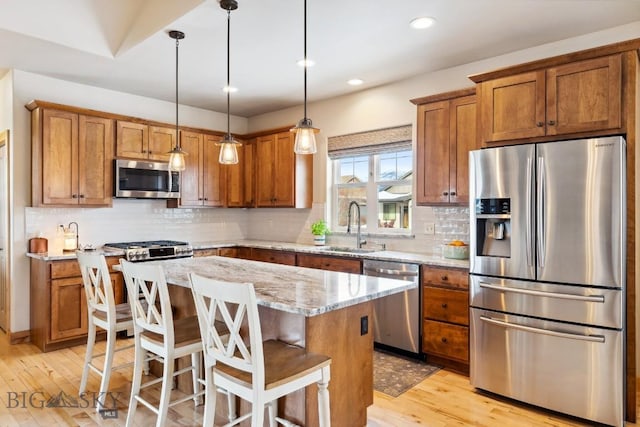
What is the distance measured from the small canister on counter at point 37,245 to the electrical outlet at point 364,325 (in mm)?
3361

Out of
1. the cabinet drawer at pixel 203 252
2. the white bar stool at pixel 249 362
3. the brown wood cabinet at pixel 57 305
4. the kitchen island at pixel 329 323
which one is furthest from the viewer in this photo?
the cabinet drawer at pixel 203 252

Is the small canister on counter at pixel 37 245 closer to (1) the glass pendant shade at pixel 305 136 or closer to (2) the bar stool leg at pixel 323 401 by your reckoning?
(1) the glass pendant shade at pixel 305 136

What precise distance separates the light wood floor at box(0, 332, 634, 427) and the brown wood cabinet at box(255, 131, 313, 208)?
2583 mm

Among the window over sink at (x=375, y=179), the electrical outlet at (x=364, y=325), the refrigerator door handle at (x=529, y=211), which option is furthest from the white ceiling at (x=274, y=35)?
the electrical outlet at (x=364, y=325)

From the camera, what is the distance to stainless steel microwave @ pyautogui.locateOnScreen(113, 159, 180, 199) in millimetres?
4344

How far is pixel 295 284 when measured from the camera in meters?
2.28

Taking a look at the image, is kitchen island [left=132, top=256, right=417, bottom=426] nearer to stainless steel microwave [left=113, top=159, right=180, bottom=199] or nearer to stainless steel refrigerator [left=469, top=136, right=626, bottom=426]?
stainless steel refrigerator [left=469, top=136, right=626, bottom=426]

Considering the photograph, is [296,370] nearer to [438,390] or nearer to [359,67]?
[438,390]

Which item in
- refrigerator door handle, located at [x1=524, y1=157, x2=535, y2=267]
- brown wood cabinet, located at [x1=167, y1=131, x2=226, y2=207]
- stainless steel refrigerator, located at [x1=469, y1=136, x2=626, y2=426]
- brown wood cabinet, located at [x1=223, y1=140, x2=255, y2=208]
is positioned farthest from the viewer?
brown wood cabinet, located at [x1=223, y1=140, x2=255, y2=208]

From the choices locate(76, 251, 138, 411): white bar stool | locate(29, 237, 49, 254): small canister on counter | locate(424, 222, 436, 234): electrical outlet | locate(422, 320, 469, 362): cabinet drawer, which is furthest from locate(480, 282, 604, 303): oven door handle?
locate(29, 237, 49, 254): small canister on counter

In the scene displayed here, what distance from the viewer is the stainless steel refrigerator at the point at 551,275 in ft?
7.95

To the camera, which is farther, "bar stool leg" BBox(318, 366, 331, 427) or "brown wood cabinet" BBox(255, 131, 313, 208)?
"brown wood cabinet" BBox(255, 131, 313, 208)

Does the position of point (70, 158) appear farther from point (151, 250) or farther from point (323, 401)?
point (323, 401)

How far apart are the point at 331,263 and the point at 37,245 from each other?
290 centimetres
